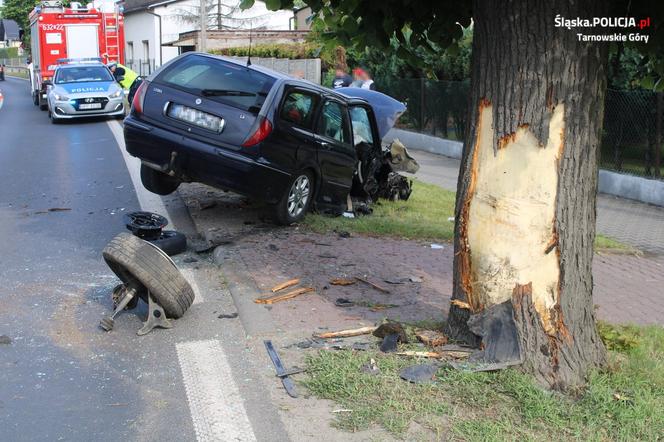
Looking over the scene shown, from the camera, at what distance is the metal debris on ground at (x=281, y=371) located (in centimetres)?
451

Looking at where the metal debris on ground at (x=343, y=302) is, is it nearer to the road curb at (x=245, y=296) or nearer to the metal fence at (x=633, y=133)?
the road curb at (x=245, y=296)

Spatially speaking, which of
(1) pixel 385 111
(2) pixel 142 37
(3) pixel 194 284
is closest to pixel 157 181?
(3) pixel 194 284

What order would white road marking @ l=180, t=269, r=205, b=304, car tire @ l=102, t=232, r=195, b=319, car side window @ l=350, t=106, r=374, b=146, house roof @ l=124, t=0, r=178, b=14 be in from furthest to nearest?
house roof @ l=124, t=0, r=178, b=14
car side window @ l=350, t=106, r=374, b=146
white road marking @ l=180, t=269, r=205, b=304
car tire @ l=102, t=232, r=195, b=319

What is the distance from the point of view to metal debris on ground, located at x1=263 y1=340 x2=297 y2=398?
451 cm

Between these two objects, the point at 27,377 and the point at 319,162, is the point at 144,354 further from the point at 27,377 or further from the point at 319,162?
the point at 319,162

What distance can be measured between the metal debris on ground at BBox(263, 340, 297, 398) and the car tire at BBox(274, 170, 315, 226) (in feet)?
10.8

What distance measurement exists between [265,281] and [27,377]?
2310 mm

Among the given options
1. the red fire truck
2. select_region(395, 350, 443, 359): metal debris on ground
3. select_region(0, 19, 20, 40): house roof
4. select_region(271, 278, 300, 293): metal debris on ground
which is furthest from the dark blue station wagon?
select_region(0, 19, 20, 40): house roof

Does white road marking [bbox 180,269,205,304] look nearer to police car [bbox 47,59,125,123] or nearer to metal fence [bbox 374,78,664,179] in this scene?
metal fence [bbox 374,78,664,179]

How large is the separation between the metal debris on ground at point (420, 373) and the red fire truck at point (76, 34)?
87.9ft

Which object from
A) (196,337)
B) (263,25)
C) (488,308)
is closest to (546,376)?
(488,308)


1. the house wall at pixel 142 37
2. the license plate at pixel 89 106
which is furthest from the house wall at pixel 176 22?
the license plate at pixel 89 106

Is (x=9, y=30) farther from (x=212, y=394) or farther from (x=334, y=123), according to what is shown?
(x=212, y=394)

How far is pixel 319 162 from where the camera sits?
8836mm
